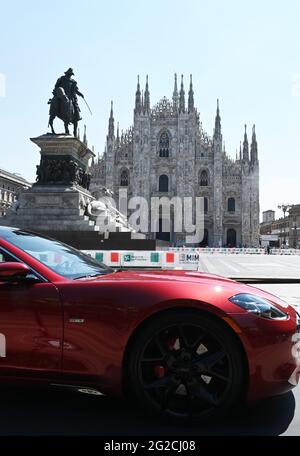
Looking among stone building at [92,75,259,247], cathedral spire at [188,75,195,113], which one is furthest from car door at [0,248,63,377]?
cathedral spire at [188,75,195,113]

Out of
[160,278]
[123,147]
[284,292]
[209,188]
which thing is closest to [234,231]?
[209,188]

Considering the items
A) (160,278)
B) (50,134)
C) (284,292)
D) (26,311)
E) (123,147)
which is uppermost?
(123,147)

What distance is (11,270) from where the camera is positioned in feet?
8.52

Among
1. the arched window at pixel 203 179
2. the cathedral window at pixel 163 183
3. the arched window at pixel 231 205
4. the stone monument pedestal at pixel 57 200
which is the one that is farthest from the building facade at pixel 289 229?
the stone monument pedestal at pixel 57 200

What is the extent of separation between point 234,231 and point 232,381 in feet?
194

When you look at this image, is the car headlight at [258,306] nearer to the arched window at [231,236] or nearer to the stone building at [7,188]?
the arched window at [231,236]

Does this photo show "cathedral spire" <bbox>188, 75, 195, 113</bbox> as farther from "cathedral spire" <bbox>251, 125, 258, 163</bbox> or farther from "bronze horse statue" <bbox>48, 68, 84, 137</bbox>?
"bronze horse statue" <bbox>48, 68, 84, 137</bbox>

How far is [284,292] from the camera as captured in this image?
953cm

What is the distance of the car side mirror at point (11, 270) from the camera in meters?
2.60

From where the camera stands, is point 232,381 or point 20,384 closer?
point 232,381

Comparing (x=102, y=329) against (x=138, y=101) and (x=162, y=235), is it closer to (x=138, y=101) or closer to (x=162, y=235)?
(x=162, y=235)

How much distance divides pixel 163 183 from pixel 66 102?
137ft

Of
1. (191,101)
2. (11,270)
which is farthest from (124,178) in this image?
(11,270)
